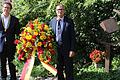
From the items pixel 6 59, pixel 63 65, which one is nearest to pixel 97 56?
pixel 63 65

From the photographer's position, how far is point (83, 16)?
34.6ft

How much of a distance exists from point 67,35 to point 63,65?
673 millimetres

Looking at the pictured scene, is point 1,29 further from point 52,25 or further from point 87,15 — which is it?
point 87,15

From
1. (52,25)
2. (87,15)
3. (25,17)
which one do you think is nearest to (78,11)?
(87,15)

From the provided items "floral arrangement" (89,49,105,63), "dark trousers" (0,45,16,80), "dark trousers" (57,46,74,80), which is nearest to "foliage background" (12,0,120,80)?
"floral arrangement" (89,49,105,63)

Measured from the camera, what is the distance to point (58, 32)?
321 inches

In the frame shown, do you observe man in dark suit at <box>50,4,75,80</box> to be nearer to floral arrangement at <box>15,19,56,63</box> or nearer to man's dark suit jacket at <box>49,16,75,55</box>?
man's dark suit jacket at <box>49,16,75,55</box>

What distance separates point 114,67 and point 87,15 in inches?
59.4

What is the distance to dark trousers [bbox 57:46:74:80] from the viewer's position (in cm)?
825

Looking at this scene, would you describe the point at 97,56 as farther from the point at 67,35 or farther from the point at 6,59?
the point at 6,59

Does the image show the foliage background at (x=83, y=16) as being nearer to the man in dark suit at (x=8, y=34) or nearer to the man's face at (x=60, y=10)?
the man in dark suit at (x=8, y=34)

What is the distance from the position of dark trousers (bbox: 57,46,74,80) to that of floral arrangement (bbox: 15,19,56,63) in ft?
0.84

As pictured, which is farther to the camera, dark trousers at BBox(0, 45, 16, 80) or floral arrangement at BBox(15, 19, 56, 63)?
dark trousers at BBox(0, 45, 16, 80)

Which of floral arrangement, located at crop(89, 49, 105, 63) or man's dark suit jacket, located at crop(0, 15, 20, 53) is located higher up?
man's dark suit jacket, located at crop(0, 15, 20, 53)
